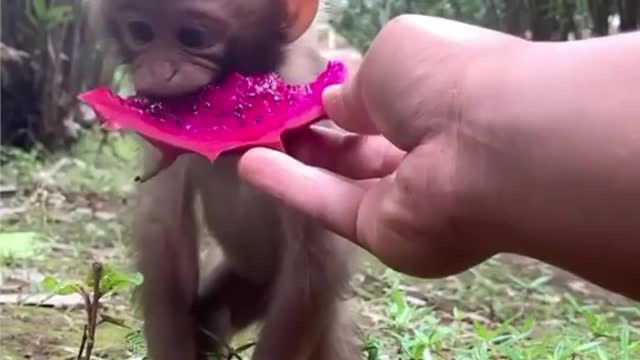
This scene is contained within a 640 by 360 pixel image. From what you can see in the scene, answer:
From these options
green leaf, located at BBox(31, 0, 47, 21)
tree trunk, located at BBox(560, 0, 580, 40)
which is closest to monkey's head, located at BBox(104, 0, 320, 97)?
tree trunk, located at BBox(560, 0, 580, 40)

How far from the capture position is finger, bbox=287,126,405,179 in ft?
4.43

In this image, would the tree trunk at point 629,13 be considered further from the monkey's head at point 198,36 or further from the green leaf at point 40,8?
the green leaf at point 40,8

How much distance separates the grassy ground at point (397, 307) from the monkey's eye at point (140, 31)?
476 millimetres

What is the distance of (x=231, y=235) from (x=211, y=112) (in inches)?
13.8

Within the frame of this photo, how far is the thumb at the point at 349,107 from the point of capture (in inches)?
49.0

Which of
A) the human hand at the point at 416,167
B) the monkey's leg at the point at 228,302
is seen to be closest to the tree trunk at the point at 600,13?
the monkey's leg at the point at 228,302

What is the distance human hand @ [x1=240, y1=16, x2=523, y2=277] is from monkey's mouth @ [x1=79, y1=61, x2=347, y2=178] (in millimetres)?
309

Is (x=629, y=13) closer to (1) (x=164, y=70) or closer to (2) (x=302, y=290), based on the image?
(2) (x=302, y=290)

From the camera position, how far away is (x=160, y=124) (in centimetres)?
161

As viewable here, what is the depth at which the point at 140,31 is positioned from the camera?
1708 mm

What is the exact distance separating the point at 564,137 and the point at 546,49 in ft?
0.32

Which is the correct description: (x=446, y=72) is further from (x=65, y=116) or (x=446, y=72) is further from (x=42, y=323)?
(x=65, y=116)

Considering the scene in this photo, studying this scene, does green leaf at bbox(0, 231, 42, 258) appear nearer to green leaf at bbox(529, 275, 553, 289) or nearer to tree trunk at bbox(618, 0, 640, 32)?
green leaf at bbox(529, 275, 553, 289)

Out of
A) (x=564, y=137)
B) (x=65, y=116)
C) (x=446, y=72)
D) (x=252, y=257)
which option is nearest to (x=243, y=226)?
(x=252, y=257)
